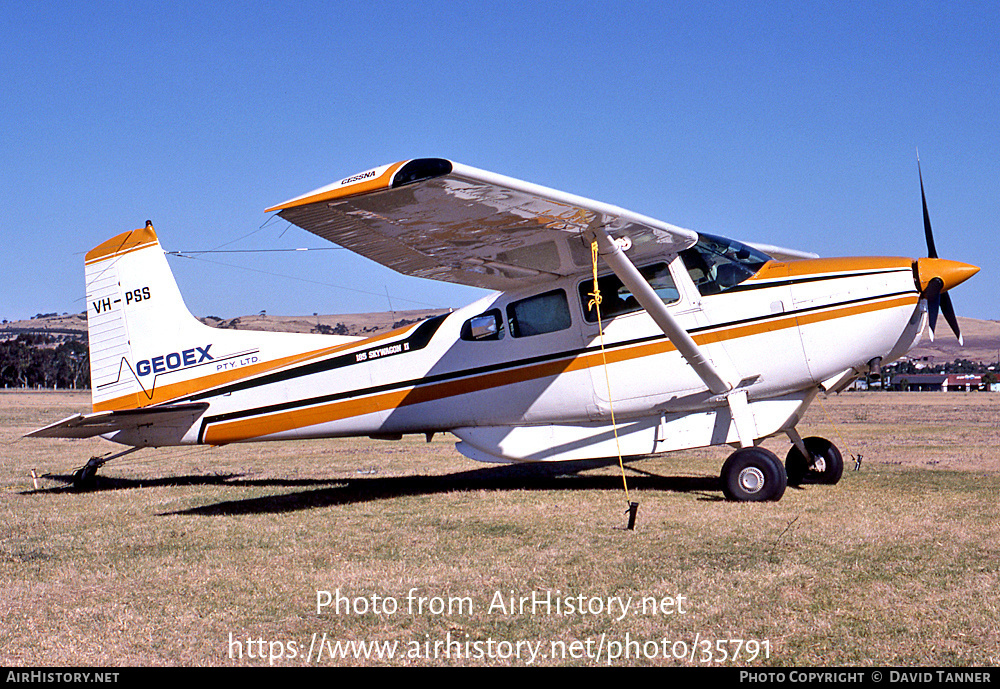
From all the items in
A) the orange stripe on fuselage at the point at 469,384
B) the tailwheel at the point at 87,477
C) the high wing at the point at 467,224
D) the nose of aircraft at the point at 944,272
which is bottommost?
the tailwheel at the point at 87,477

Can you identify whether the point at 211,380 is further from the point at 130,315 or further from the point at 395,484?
the point at 395,484

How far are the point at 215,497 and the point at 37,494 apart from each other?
255cm

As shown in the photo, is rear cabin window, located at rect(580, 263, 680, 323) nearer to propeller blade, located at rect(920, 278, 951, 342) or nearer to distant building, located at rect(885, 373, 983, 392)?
propeller blade, located at rect(920, 278, 951, 342)

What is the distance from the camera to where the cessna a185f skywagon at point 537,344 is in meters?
8.59

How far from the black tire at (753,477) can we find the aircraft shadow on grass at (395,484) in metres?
0.40

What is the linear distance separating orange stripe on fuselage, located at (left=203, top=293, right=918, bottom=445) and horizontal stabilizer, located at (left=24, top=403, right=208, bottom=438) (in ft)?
1.49

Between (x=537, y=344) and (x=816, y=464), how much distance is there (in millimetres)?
3798

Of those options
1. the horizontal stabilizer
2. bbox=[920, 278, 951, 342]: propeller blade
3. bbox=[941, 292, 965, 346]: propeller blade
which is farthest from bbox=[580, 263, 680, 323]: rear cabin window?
the horizontal stabilizer

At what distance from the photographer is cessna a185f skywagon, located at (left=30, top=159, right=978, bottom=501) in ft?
28.2

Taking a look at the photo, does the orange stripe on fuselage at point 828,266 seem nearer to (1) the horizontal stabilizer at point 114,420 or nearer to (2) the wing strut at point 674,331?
(2) the wing strut at point 674,331

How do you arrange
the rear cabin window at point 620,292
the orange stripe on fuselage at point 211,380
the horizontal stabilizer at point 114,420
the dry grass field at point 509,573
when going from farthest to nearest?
the orange stripe on fuselage at point 211,380
the horizontal stabilizer at point 114,420
the rear cabin window at point 620,292
the dry grass field at point 509,573

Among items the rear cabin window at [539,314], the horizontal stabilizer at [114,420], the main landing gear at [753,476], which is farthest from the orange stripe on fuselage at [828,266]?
the horizontal stabilizer at [114,420]

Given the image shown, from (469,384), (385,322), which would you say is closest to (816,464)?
(469,384)
